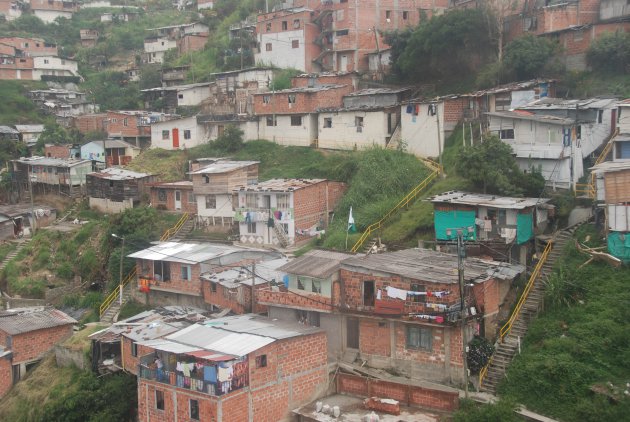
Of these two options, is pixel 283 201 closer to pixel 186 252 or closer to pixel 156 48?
pixel 186 252

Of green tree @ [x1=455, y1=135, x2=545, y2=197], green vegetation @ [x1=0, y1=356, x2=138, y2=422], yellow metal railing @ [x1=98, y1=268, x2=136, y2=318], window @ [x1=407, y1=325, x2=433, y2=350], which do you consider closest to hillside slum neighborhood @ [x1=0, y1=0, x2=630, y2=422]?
window @ [x1=407, y1=325, x2=433, y2=350]

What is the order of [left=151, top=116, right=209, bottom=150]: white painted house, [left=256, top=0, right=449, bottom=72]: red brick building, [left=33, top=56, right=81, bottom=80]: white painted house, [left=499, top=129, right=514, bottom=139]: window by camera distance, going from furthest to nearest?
[left=33, top=56, right=81, bottom=80]: white painted house < [left=256, top=0, right=449, bottom=72]: red brick building < [left=151, top=116, right=209, bottom=150]: white painted house < [left=499, top=129, right=514, bottom=139]: window

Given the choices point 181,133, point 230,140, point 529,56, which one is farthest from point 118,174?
point 529,56

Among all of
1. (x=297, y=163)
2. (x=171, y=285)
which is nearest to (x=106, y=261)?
(x=171, y=285)

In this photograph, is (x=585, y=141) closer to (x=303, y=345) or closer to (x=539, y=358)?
(x=539, y=358)

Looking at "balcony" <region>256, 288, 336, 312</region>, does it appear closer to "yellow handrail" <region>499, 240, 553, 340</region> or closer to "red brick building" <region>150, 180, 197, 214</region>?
"yellow handrail" <region>499, 240, 553, 340</region>

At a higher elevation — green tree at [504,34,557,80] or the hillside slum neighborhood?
green tree at [504,34,557,80]

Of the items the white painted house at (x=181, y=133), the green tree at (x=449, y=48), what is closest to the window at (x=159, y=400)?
the white painted house at (x=181, y=133)

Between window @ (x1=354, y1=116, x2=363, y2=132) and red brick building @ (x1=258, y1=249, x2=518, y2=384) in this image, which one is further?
window @ (x1=354, y1=116, x2=363, y2=132)
